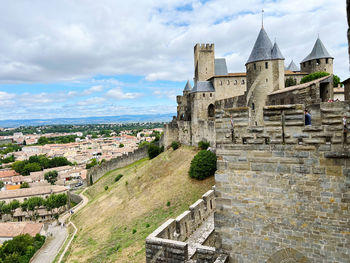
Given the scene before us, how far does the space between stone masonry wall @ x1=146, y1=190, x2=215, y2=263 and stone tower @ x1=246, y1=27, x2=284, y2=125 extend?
1885 cm

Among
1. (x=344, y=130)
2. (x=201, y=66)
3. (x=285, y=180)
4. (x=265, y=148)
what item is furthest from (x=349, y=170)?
(x=201, y=66)

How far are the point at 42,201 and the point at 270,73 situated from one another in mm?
41169

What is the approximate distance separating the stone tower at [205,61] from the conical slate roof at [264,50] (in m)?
15.2

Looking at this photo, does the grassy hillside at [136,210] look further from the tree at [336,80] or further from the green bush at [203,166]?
the tree at [336,80]

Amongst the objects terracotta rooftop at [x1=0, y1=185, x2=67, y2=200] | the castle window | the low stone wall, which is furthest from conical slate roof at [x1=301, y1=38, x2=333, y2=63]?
terracotta rooftop at [x1=0, y1=185, x2=67, y2=200]

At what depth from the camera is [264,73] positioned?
2722 cm

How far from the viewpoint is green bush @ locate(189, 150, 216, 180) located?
914 inches

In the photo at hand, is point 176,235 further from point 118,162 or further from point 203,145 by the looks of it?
point 118,162

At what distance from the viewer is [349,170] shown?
11.4 ft

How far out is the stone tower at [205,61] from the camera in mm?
43094

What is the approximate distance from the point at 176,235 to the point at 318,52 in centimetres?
3806

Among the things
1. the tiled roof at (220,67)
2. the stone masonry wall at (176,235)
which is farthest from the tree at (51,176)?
the stone masonry wall at (176,235)

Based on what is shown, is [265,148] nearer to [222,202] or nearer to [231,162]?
[231,162]

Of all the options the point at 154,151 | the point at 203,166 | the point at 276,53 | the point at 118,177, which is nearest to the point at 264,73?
the point at 276,53
